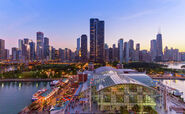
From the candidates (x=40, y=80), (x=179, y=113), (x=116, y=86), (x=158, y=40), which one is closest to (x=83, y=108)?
(x=116, y=86)

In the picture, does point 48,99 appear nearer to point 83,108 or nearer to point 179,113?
point 83,108

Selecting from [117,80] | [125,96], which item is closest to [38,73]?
[117,80]

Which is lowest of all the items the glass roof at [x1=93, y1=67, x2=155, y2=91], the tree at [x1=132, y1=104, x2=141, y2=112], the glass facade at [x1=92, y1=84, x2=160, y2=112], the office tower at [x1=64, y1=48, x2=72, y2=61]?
the tree at [x1=132, y1=104, x2=141, y2=112]

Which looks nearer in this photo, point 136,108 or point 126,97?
point 136,108

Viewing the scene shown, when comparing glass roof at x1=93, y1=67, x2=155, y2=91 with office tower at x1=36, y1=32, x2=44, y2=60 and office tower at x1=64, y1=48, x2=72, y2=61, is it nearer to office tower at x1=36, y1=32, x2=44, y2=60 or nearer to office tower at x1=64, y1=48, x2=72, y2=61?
office tower at x1=64, y1=48, x2=72, y2=61

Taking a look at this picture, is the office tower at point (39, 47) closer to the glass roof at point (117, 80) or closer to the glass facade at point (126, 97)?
the glass roof at point (117, 80)

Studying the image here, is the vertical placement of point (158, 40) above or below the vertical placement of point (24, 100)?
above

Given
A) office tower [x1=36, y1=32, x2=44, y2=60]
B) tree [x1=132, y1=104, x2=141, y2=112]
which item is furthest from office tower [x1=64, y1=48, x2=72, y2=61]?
tree [x1=132, y1=104, x2=141, y2=112]

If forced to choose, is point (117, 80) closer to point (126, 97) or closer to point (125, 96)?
point (125, 96)
